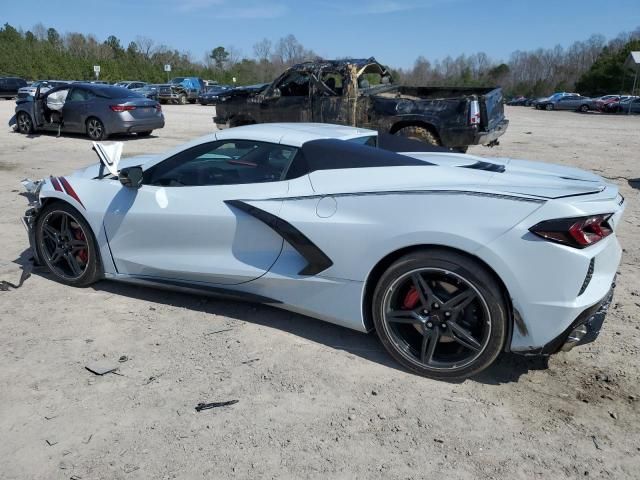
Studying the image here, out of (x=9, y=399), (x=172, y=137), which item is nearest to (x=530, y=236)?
(x=9, y=399)

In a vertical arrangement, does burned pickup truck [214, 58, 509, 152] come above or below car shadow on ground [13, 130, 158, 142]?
above

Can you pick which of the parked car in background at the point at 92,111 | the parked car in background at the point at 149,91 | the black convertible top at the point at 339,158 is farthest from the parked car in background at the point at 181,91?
the black convertible top at the point at 339,158

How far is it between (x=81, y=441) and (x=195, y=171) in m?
2.02

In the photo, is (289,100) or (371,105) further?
(289,100)

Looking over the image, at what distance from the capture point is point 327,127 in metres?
4.33

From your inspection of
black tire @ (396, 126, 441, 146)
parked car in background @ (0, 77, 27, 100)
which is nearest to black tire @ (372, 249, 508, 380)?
black tire @ (396, 126, 441, 146)

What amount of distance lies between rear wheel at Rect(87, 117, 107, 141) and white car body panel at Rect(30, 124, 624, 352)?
10.8 m

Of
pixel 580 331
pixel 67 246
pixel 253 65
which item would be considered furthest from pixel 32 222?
pixel 253 65

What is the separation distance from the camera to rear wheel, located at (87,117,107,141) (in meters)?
14.4

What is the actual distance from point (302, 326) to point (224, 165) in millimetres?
1295

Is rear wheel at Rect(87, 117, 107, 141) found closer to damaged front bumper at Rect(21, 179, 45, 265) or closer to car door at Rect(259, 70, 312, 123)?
car door at Rect(259, 70, 312, 123)

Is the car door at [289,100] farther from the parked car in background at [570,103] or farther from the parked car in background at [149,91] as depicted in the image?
the parked car in background at [570,103]

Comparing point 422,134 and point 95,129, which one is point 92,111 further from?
point 422,134

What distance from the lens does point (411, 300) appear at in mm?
3193
